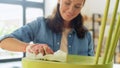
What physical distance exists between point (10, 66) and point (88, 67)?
1.90 ft

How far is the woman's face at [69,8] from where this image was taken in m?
0.54

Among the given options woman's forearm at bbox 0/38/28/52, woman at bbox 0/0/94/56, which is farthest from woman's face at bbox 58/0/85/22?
woman's forearm at bbox 0/38/28/52

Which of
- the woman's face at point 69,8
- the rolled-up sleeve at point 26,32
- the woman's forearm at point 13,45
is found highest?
the woman's face at point 69,8

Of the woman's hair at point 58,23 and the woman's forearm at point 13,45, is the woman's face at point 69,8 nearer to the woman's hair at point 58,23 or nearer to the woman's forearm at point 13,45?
the woman's hair at point 58,23

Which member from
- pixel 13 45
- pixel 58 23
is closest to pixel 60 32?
pixel 58 23

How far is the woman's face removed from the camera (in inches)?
21.2

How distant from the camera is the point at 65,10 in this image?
1.78 feet

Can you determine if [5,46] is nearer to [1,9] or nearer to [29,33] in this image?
[29,33]

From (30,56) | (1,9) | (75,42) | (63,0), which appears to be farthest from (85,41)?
(1,9)

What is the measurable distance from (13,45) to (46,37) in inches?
3.9

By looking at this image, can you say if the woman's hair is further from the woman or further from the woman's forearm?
the woman's forearm

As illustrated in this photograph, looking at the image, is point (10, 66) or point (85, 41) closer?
point (85, 41)

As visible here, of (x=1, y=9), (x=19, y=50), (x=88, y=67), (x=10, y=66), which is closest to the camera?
(x=88, y=67)

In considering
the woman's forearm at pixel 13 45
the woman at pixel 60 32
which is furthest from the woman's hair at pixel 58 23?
the woman's forearm at pixel 13 45
